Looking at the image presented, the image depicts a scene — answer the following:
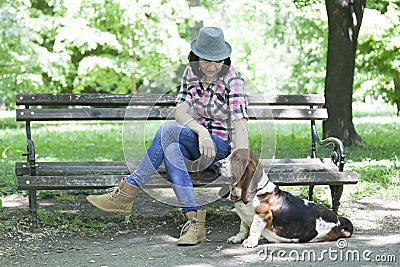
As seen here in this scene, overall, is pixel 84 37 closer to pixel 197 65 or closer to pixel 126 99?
pixel 126 99

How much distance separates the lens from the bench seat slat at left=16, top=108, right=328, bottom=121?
6.34m

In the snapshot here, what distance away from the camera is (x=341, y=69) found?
1161 centimetres

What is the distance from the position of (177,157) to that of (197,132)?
0.86 feet

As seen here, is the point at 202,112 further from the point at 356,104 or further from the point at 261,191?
the point at 356,104

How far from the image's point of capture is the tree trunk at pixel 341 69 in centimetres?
1162

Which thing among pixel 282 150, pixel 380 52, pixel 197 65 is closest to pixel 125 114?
pixel 197 65

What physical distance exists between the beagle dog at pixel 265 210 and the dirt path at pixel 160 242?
10 cm

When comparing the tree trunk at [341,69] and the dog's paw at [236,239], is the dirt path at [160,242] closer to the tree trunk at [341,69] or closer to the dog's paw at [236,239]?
the dog's paw at [236,239]

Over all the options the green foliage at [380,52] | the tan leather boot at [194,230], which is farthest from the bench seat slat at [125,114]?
the green foliage at [380,52]

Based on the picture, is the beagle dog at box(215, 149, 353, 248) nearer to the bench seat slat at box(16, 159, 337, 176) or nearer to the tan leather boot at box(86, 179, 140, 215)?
the bench seat slat at box(16, 159, 337, 176)

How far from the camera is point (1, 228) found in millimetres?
5945

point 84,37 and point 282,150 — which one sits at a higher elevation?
point 84,37

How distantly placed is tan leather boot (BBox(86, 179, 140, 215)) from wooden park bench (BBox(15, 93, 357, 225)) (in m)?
0.09

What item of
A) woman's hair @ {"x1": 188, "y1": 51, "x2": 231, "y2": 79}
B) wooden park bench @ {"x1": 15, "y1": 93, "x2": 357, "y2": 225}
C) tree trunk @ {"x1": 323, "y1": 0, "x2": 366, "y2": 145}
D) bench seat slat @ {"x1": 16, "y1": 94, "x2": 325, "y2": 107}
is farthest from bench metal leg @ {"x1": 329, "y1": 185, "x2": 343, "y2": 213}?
tree trunk @ {"x1": 323, "y1": 0, "x2": 366, "y2": 145}
